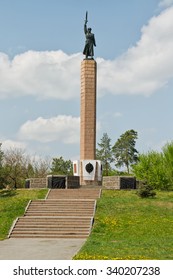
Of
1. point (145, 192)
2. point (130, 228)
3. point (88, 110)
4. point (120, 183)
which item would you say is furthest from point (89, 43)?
point (130, 228)

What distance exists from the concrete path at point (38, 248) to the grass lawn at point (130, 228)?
549 millimetres

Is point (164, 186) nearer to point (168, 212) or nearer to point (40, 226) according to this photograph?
point (168, 212)

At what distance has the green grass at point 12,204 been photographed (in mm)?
21381

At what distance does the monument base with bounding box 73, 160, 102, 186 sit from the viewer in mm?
32562

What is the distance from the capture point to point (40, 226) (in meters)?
20.9

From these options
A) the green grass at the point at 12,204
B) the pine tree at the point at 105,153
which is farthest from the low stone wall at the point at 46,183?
the pine tree at the point at 105,153

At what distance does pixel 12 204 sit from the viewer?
2509 cm

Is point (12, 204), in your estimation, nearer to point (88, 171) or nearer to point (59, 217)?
point (59, 217)

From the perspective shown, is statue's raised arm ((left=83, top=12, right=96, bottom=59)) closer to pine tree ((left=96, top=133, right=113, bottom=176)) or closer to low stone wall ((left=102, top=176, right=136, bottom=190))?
low stone wall ((left=102, top=176, right=136, bottom=190))

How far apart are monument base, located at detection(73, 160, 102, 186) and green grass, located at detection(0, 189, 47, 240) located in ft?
14.6

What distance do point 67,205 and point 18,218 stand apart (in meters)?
3.66

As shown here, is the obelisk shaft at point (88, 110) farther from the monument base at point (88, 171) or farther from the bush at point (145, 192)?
the bush at point (145, 192)

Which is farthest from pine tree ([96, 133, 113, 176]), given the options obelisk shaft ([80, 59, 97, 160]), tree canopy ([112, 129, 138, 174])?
obelisk shaft ([80, 59, 97, 160])

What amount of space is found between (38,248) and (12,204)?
9423 millimetres
